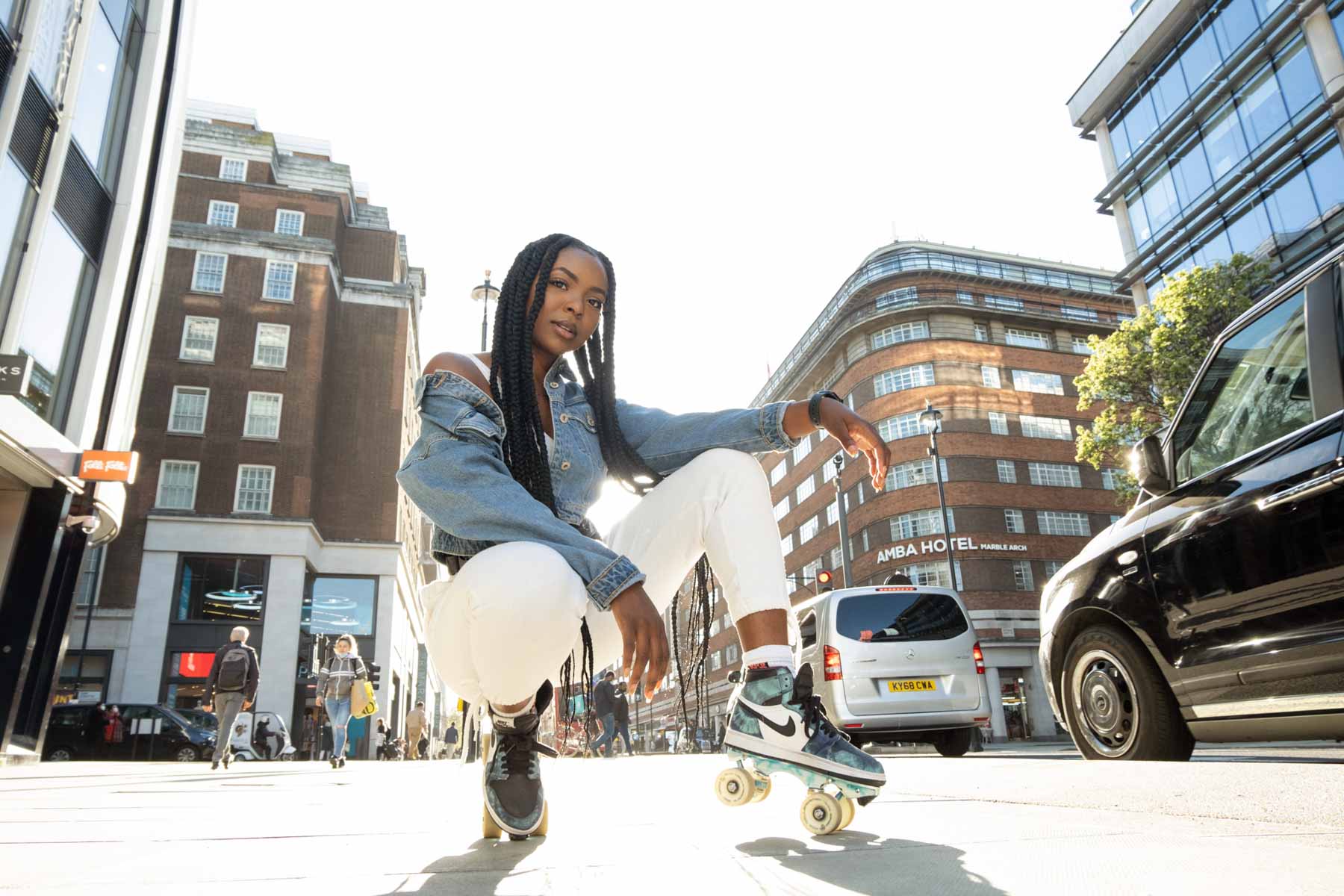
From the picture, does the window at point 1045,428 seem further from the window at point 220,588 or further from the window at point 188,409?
the window at point 188,409

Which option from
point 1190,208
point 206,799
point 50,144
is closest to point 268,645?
point 50,144

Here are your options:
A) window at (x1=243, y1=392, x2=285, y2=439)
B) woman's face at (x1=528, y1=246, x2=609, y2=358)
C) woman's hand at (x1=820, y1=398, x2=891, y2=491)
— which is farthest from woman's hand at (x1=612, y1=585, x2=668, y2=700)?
window at (x1=243, y1=392, x2=285, y2=439)

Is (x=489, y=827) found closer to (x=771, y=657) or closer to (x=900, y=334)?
(x=771, y=657)

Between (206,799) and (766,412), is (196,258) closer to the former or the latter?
(206,799)

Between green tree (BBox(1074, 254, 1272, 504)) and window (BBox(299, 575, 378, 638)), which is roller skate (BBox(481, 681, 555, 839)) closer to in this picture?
green tree (BBox(1074, 254, 1272, 504))

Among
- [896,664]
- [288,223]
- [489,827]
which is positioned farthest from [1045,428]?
[489,827]

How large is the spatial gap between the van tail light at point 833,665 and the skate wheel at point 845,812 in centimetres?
856

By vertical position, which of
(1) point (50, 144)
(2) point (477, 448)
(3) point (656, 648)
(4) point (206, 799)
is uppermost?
(1) point (50, 144)

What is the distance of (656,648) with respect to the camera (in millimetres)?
1816

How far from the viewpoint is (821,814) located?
2018mm

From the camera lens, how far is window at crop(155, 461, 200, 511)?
28.4 meters

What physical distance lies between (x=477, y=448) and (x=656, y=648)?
669 millimetres

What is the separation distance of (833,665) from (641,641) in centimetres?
901

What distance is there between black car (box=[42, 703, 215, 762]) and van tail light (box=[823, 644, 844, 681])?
15342 millimetres
